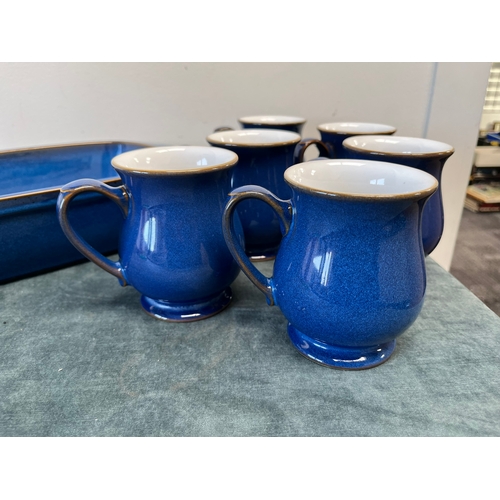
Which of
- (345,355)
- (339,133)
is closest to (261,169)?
(339,133)

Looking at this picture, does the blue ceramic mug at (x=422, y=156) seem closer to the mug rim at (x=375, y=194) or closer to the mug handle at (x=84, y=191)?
the mug rim at (x=375, y=194)

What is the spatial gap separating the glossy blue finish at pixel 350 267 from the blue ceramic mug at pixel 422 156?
4.8 inches

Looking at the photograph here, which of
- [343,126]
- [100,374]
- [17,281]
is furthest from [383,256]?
[17,281]

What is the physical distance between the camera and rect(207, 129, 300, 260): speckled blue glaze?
55cm

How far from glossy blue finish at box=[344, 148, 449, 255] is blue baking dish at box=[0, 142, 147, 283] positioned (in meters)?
0.35

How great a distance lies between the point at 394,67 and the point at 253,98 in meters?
0.29

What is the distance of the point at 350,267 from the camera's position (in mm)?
369

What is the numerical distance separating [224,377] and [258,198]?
0.18m

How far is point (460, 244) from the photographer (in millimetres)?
1774

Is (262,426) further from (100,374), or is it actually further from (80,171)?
(80,171)

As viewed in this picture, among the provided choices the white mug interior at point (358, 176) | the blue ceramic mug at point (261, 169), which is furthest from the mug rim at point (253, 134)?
the white mug interior at point (358, 176)

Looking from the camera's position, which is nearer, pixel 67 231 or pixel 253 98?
pixel 67 231

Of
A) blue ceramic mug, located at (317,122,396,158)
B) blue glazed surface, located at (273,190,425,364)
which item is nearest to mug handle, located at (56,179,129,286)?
blue glazed surface, located at (273,190,425,364)

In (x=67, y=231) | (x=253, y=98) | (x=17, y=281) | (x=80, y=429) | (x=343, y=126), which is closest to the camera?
(x=80, y=429)
